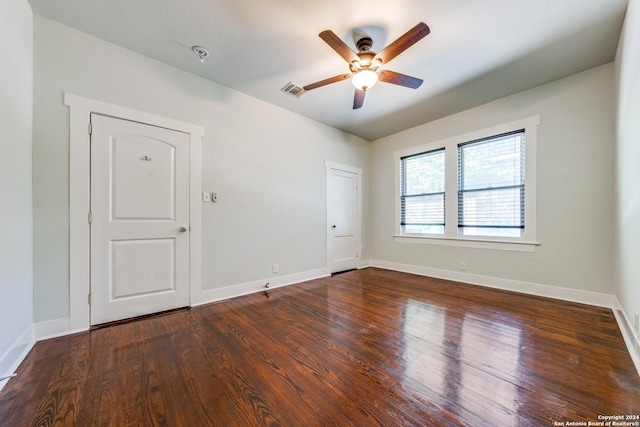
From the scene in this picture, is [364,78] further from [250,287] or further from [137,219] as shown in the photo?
[250,287]

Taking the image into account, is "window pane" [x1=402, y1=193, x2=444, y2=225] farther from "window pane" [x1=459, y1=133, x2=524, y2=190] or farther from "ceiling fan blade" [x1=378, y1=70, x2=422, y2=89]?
"ceiling fan blade" [x1=378, y1=70, x2=422, y2=89]

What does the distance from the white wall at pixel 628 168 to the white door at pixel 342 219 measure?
11.1ft

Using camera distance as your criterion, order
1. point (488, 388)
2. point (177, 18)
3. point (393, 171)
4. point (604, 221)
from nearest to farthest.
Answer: point (488, 388) → point (177, 18) → point (604, 221) → point (393, 171)

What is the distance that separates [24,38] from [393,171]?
192 inches

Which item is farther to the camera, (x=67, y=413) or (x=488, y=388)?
(x=488, y=388)

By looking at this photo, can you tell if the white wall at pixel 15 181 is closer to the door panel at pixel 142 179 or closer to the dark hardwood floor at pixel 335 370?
the dark hardwood floor at pixel 335 370

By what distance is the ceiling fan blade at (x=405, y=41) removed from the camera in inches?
70.4

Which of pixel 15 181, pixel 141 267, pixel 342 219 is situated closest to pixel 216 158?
pixel 141 267

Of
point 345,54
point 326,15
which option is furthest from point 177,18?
point 345,54

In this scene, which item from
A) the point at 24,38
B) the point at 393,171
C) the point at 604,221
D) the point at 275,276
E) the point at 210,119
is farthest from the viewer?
the point at 393,171

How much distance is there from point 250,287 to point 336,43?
2995 millimetres

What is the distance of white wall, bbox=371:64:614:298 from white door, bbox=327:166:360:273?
206cm

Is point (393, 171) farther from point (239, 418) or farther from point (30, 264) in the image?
point (30, 264)

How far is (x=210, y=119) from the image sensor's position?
304 centimetres
